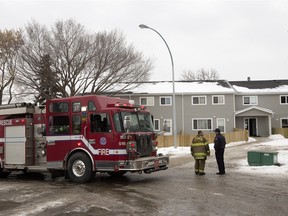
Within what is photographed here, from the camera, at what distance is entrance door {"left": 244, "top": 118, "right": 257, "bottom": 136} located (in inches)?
1604

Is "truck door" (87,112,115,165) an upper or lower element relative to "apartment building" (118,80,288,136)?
lower

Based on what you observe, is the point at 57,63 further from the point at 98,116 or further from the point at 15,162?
the point at 98,116

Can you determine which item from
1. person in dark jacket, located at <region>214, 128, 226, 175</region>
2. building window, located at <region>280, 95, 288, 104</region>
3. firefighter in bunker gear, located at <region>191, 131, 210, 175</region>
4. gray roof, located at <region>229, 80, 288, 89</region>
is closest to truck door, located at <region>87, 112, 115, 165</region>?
firefighter in bunker gear, located at <region>191, 131, 210, 175</region>

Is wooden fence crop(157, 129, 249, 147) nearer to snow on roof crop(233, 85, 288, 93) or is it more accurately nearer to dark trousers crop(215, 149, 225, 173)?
snow on roof crop(233, 85, 288, 93)

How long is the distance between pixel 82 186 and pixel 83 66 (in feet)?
74.0

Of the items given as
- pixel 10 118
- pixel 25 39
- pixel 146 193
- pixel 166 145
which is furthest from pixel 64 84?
pixel 146 193

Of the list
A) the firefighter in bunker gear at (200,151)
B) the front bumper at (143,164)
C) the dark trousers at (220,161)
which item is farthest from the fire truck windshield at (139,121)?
the dark trousers at (220,161)

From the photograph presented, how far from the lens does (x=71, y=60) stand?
106 feet

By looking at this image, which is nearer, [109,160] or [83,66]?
[109,160]

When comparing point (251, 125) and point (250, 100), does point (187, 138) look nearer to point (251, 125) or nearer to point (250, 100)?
point (251, 125)

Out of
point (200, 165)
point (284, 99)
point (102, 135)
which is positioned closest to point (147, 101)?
point (284, 99)

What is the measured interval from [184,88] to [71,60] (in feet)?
45.9

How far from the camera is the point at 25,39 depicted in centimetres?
3294

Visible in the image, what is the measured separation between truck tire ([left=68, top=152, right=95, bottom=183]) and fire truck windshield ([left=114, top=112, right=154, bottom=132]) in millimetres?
1719
